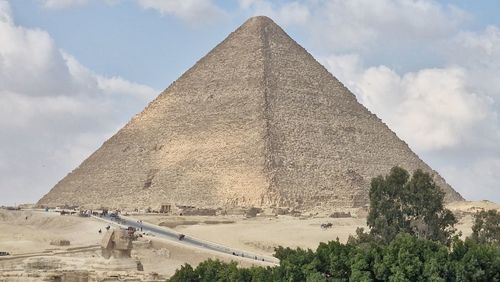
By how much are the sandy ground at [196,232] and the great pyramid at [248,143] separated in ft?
100

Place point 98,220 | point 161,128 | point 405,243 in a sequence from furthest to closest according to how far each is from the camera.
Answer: point 161,128
point 98,220
point 405,243

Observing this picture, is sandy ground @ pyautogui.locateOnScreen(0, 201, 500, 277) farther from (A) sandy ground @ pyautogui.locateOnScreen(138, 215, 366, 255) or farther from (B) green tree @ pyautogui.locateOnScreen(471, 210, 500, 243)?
(B) green tree @ pyautogui.locateOnScreen(471, 210, 500, 243)

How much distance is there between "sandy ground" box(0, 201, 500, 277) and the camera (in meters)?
41.7

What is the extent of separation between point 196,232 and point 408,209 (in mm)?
22772

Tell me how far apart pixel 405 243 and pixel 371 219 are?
20.2 meters

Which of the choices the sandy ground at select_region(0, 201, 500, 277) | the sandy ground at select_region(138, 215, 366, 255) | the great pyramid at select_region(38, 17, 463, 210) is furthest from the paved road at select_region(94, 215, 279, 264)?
the great pyramid at select_region(38, 17, 463, 210)

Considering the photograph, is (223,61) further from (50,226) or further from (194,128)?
(50,226)

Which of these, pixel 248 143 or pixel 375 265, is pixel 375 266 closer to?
pixel 375 265

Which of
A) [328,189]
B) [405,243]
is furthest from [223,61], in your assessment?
[405,243]

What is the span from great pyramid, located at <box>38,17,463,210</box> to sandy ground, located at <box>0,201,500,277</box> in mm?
30566

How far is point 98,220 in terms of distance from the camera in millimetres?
65062

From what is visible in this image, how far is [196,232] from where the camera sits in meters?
62.4

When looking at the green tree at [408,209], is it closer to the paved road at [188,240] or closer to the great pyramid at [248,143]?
the paved road at [188,240]

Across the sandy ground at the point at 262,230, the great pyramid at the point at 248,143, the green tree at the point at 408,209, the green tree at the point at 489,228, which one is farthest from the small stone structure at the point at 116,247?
the great pyramid at the point at 248,143
